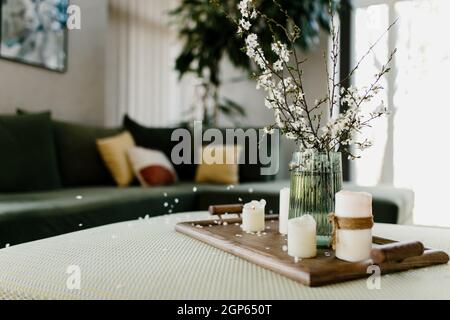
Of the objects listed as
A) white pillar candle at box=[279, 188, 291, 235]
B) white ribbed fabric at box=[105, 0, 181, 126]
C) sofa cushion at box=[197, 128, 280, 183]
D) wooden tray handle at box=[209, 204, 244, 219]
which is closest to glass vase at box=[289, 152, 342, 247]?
white pillar candle at box=[279, 188, 291, 235]

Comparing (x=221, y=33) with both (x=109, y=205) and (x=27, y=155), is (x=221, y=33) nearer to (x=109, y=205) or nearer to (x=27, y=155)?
(x=27, y=155)

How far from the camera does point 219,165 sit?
3.01 m

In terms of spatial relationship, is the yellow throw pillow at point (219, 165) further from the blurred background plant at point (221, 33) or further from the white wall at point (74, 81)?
the white wall at point (74, 81)

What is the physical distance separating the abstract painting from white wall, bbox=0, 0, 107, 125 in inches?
2.7

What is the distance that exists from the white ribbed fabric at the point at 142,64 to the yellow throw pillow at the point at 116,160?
91cm

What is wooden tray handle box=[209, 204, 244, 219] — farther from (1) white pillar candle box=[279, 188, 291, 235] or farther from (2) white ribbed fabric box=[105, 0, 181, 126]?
(2) white ribbed fabric box=[105, 0, 181, 126]

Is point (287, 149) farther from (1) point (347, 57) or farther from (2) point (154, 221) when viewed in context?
(2) point (154, 221)

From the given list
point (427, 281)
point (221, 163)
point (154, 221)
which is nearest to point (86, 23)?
point (221, 163)

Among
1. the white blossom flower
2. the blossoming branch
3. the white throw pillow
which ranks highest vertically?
the white blossom flower

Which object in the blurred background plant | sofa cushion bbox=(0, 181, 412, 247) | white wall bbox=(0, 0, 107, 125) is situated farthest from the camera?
the blurred background plant

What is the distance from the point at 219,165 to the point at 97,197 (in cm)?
105

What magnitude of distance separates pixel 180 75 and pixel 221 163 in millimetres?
1068

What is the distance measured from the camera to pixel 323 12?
3.66 m

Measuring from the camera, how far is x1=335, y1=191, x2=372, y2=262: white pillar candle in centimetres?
95
